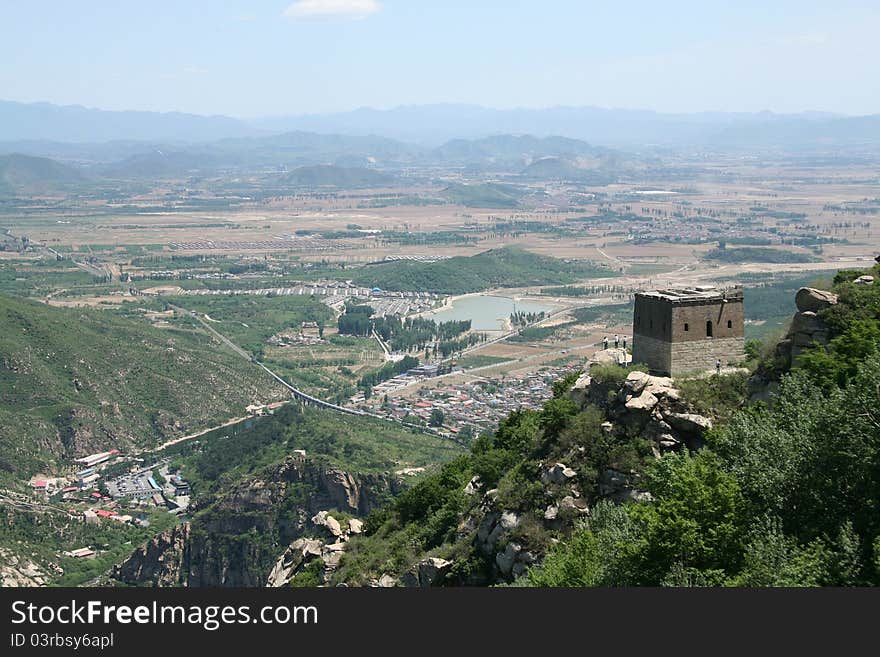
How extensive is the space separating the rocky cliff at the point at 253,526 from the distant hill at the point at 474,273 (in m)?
97.8

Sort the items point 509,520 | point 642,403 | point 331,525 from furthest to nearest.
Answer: point 331,525 < point 642,403 < point 509,520

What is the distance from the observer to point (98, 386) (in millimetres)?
88250

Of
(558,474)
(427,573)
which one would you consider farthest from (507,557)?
(427,573)

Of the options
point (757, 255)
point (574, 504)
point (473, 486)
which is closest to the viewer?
point (574, 504)

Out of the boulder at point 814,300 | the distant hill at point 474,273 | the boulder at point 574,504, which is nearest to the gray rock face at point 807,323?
the boulder at point 814,300

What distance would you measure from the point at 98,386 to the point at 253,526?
37.1 meters

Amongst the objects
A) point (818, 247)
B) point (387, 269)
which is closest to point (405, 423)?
point (387, 269)

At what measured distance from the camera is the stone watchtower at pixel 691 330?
2956 cm

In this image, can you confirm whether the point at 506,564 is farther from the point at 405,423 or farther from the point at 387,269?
the point at 387,269

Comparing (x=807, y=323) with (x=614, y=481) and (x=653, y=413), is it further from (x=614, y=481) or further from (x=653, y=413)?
(x=614, y=481)

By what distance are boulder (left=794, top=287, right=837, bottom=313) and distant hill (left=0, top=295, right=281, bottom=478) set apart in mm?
56534

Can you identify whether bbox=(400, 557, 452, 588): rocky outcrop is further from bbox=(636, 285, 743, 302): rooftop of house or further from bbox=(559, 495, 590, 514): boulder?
bbox=(636, 285, 743, 302): rooftop of house

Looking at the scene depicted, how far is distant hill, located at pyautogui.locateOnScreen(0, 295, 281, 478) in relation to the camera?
78.4 metres

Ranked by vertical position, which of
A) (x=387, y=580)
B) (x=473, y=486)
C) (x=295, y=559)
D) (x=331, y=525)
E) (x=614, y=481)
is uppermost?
(x=614, y=481)
